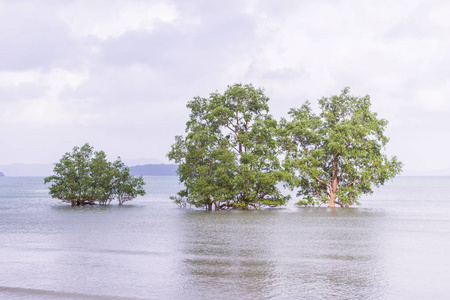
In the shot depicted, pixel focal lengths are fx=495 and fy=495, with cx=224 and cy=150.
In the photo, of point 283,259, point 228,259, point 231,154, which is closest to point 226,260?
point 228,259

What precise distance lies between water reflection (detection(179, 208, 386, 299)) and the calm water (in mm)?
36

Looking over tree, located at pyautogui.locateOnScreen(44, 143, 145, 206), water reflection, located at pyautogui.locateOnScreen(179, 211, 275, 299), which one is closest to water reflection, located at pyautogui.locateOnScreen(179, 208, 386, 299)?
water reflection, located at pyautogui.locateOnScreen(179, 211, 275, 299)

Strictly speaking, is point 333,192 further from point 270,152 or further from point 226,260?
point 226,260

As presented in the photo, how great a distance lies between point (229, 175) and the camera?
4450 cm

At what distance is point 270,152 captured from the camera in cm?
A: 4575

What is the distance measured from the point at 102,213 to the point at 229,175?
1190 cm

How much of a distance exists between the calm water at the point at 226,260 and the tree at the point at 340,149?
430 inches

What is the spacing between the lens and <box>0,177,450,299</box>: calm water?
14.3 meters

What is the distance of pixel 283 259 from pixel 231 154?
24.5 meters

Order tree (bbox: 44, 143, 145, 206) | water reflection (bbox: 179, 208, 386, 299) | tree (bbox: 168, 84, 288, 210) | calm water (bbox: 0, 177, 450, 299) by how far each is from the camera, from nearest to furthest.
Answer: calm water (bbox: 0, 177, 450, 299) → water reflection (bbox: 179, 208, 386, 299) → tree (bbox: 168, 84, 288, 210) → tree (bbox: 44, 143, 145, 206)

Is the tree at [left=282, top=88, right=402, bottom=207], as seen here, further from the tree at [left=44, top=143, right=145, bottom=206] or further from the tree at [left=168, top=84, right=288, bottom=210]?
the tree at [left=44, top=143, right=145, bottom=206]

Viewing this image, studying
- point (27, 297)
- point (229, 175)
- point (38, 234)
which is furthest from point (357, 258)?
point (229, 175)

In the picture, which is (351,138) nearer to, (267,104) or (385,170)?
(385,170)

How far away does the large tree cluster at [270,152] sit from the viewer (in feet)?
145
